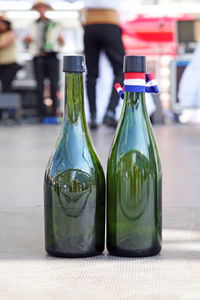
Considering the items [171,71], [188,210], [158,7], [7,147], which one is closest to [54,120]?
[171,71]

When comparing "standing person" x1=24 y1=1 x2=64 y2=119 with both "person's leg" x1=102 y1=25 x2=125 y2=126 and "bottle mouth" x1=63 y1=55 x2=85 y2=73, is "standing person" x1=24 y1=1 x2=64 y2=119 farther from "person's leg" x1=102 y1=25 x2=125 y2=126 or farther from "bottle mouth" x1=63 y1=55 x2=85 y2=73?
"bottle mouth" x1=63 y1=55 x2=85 y2=73

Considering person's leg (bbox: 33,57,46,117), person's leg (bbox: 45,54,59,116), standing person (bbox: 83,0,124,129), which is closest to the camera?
standing person (bbox: 83,0,124,129)

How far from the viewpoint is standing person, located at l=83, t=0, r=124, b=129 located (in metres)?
4.78

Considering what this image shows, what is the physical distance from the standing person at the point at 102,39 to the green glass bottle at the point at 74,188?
3820 millimetres

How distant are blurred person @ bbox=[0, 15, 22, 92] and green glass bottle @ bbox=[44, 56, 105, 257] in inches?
240

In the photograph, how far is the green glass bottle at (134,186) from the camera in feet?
3.21

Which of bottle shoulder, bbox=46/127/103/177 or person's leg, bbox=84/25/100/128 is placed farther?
person's leg, bbox=84/25/100/128

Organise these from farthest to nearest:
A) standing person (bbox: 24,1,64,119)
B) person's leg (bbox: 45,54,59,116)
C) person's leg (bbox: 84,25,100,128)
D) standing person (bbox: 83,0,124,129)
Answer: person's leg (bbox: 45,54,59,116)
standing person (bbox: 24,1,64,119)
person's leg (bbox: 84,25,100,128)
standing person (bbox: 83,0,124,129)

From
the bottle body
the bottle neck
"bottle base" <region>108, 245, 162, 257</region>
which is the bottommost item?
"bottle base" <region>108, 245, 162, 257</region>

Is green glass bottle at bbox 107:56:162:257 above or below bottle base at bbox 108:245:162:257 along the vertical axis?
above

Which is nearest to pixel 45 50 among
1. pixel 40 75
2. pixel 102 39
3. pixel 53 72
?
pixel 53 72

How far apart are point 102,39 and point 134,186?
3.98 meters

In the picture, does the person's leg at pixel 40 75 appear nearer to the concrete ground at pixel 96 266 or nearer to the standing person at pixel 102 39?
the standing person at pixel 102 39

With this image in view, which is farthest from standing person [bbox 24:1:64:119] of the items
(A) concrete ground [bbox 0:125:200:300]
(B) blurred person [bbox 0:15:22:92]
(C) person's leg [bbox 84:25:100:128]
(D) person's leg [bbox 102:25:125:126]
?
(A) concrete ground [bbox 0:125:200:300]
